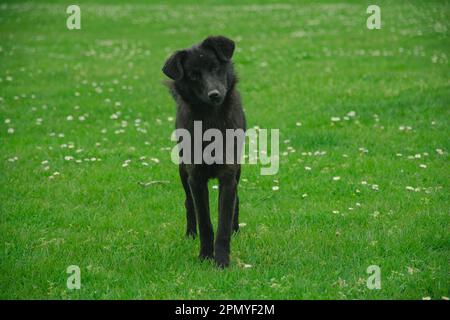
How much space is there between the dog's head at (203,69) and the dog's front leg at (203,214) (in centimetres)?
77

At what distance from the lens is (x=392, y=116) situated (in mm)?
10531

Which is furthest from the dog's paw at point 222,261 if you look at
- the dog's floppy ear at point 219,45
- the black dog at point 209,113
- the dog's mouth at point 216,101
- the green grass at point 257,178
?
the dog's floppy ear at point 219,45

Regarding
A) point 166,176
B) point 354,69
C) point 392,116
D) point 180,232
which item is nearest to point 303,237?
point 180,232

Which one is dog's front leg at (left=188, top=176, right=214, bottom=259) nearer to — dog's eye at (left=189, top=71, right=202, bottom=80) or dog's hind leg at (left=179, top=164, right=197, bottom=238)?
dog's hind leg at (left=179, top=164, right=197, bottom=238)

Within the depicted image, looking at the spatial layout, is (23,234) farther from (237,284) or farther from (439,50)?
(439,50)

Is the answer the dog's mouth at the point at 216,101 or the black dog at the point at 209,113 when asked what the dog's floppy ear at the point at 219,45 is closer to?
the black dog at the point at 209,113

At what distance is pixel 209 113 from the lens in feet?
18.4

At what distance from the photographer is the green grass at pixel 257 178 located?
5281 mm

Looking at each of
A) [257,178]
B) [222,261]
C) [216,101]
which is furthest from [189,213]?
[257,178]

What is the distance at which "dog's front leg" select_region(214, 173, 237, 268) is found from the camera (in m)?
5.46

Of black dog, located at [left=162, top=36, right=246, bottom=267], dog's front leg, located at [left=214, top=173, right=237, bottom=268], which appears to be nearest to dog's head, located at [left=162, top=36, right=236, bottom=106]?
black dog, located at [left=162, top=36, right=246, bottom=267]

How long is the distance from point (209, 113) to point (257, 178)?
2.66 metres

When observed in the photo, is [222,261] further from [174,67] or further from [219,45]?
[219,45]
